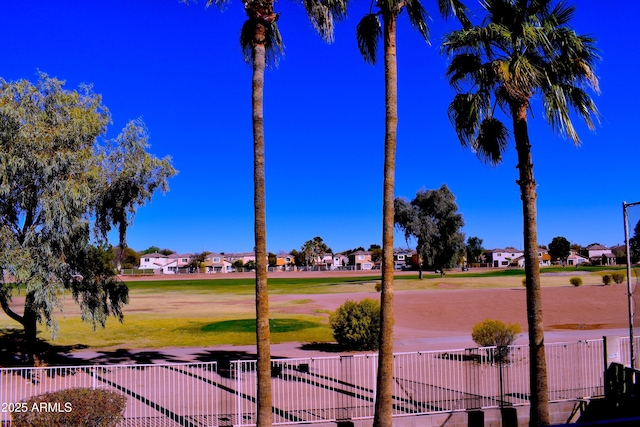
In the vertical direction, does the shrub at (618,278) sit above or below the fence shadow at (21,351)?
above

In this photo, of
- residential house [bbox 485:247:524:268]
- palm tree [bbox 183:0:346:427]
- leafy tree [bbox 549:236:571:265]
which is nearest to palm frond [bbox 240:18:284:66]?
palm tree [bbox 183:0:346:427]

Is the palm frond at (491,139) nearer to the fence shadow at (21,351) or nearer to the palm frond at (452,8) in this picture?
the palm frond at (452,8)

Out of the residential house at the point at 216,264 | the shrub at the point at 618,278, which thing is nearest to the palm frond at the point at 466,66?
the shrub at the point at 618,278

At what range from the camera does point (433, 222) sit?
81.7 m

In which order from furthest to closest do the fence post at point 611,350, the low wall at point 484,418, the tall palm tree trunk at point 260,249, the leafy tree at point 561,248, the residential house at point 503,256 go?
the residential house at point 503,256 → the leafy tree at point 561,248 → the fence post at point 611,350 → the low wall at point 484,418 → the tall palm tree trunk at point 260,249

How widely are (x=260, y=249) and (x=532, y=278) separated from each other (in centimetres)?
559

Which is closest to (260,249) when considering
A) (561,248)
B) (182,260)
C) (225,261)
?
(561,248)

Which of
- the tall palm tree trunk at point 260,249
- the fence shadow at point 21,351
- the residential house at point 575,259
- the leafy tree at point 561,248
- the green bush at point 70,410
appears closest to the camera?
the green bush at point 70,410

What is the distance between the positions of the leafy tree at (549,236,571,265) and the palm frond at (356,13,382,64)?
156181 mm

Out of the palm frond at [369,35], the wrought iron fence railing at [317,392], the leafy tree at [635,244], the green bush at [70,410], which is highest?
the palm frond at [369,35]

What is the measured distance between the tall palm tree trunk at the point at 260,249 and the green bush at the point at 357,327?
1300cm

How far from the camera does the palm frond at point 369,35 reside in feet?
39.7

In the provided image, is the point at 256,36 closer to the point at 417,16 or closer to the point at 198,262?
the point at 417,16

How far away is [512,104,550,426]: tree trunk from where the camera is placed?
10.9 metres
